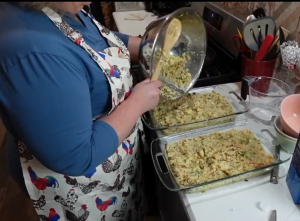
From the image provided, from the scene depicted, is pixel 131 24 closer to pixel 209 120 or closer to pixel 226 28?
pixel 226 28

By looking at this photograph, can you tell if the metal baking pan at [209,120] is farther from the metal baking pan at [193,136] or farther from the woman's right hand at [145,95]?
the woman's right hand at [145,95]

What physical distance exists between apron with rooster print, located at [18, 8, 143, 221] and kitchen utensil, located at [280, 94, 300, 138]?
44cm

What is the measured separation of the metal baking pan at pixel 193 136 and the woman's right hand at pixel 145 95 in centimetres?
13

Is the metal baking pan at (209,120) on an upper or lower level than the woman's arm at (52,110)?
lower

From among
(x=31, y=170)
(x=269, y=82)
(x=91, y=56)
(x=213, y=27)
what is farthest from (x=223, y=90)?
(x=31, y=170)

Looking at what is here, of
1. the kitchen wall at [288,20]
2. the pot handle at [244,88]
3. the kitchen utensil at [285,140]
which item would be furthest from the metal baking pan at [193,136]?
the kitchen wall at [288,20]

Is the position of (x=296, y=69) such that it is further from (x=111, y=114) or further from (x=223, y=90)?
(x=111, y=114)

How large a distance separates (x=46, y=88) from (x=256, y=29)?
0.76 meters

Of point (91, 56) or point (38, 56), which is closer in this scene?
point (38, 56)

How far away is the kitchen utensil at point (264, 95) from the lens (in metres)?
0.93

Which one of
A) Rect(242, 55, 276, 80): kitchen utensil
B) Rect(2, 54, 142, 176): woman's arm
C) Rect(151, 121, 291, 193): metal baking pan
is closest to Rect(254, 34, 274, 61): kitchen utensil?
Rect(242, 55, 276, 80): kitchen utensil

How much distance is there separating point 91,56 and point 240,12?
0.84 metres

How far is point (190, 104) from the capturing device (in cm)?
93

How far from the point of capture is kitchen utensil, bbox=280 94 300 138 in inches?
29.3
